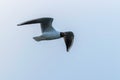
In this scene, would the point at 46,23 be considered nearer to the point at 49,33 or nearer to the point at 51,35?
the point at 49,33

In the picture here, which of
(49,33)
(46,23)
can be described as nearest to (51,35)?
(49,33)

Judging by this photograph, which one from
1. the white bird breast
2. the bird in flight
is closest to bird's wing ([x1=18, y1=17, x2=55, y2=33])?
the bird in flight

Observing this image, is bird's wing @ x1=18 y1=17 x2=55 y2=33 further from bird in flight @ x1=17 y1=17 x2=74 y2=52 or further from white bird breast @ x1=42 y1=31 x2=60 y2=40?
white bird breast @ x1=42 y1=31 x2=60 y2=40

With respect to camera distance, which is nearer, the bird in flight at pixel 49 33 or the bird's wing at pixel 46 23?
the bird in flight at pixel 49 33

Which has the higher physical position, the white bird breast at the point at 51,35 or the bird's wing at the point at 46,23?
the bird's wing at the point at 46,23

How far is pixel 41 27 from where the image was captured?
24.5 feet

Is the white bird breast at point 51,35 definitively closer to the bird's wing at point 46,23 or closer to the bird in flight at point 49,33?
the bird in flight at point 49,33

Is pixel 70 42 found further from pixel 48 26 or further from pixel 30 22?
pixel 30 22

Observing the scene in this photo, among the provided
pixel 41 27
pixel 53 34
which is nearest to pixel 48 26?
pixel 41 27

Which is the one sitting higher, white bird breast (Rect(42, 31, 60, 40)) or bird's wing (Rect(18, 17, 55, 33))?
bird's wing (Rect(18, 17, 55, 33))

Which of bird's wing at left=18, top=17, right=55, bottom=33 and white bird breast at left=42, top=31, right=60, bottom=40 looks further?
bird's wing at left=18, top=17, right=55, bottom=33

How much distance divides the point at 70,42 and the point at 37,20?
888 mm

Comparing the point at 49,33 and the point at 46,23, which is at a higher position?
the point at 46,23

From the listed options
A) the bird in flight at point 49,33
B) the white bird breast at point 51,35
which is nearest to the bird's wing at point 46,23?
the bird in flight at point 49,33
